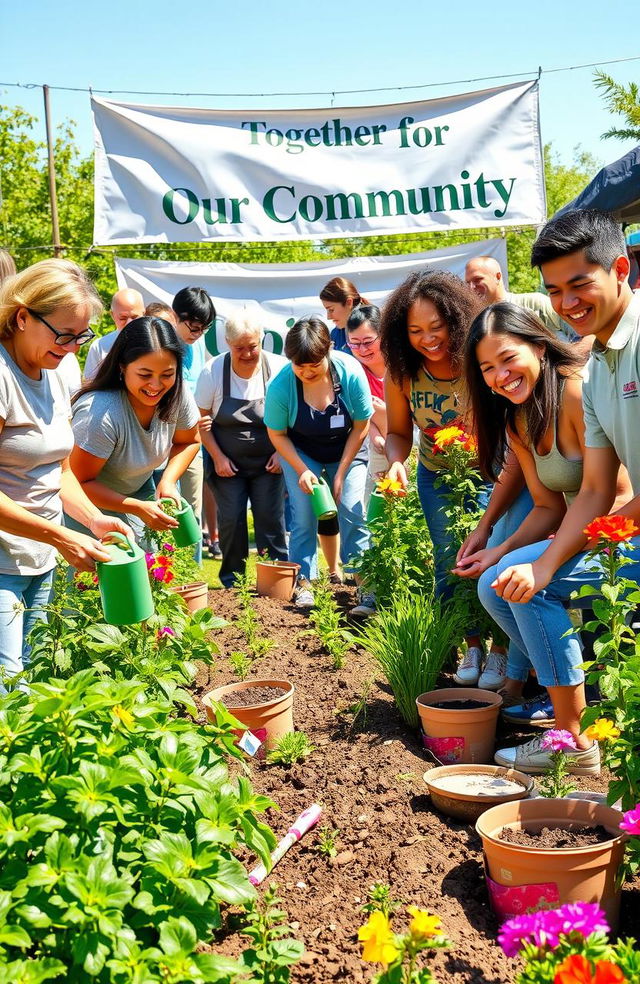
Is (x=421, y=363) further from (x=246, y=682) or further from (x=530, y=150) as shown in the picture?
(x=530, y=150)

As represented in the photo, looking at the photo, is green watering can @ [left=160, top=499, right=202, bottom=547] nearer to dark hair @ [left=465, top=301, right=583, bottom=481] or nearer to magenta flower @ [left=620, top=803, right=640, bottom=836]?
dark hair @ [left=465, top=301, right=583, bottom=481]

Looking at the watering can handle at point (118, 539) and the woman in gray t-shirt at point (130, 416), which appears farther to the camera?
the woman in gray t-shirt at point (130, 416)

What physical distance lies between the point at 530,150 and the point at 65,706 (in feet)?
21.6

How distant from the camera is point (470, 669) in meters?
3.59

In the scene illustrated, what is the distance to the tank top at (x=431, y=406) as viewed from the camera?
3855mm

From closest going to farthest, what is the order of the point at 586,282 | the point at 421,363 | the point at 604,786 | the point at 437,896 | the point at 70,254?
the point at 437,896 → the point at 586,282 → the point at 604,786 → the point at 421,363 → the point at 70,254

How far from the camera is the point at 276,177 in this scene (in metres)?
7.26

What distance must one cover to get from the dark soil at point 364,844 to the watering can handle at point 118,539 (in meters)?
0.88

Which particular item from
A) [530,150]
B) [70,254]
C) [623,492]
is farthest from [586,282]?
[70,254]

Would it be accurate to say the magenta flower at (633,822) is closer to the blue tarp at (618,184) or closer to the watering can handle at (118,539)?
the watering can handle at (118,539)

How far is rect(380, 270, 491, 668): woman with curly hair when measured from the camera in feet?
12.0

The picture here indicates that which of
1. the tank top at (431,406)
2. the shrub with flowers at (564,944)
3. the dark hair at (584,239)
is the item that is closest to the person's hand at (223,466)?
the tank top at (431,406)

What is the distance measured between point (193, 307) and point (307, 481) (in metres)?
1.52

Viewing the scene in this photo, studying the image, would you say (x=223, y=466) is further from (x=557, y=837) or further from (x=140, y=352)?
(x=557, y=837)
